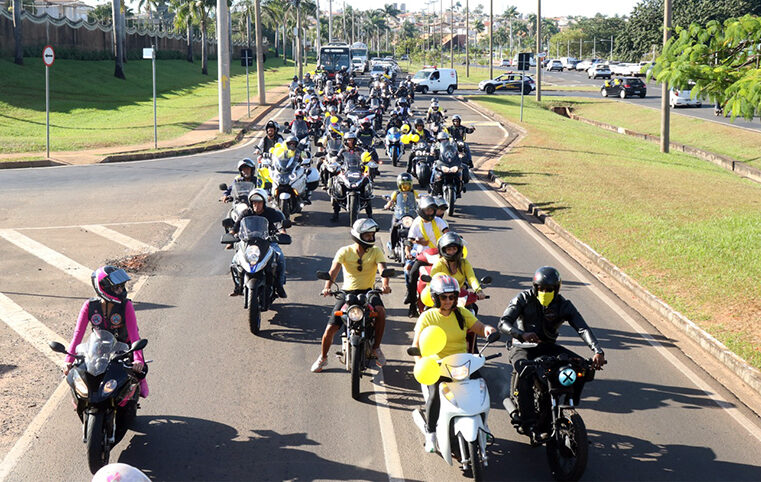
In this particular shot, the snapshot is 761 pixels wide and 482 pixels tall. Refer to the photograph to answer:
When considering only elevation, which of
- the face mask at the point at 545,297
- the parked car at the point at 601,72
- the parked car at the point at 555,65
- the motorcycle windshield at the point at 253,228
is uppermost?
the parked car at the point at 555,65

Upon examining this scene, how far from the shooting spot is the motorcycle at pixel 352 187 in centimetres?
1733

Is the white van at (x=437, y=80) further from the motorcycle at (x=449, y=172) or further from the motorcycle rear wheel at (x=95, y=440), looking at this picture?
the motorcycle rear wheel at (x=95, y=440)

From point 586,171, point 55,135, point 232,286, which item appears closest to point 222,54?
point 55,135

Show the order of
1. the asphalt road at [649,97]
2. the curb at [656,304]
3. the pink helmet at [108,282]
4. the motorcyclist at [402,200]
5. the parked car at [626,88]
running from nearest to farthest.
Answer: the pink helmet at [108,282]
the curb at [656,304]
the motorcyclist at [402,200]
the asphalt road at [649,97]
the parked car at [626,88]

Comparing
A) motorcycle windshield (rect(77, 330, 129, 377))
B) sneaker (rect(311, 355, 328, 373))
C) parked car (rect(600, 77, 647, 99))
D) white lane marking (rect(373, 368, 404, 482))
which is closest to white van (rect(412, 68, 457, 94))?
parked car (rect(600, 77, 647, 99))

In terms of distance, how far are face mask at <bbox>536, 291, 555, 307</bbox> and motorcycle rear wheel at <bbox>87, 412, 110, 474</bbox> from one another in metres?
3.80

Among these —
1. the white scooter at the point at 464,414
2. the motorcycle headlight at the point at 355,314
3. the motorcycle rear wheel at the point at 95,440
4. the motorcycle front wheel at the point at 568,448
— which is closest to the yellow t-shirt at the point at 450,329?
the white scooter at the point at 464,414

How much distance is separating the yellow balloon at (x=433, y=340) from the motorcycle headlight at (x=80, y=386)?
270 centimetres

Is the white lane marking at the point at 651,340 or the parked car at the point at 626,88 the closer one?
the white lane marking at the point at 651,340

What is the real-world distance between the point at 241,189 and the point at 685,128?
113 ft

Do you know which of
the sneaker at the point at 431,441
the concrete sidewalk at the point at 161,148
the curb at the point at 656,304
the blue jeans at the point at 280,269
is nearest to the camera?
the sneaker at the point at 431,441

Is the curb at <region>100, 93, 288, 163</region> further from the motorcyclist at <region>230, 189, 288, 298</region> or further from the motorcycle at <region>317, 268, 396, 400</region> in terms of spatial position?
the motorcycle at <region>317, 268, 396, 400</region>

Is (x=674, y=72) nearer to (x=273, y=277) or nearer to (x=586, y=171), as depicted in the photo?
(x=273, y=277)

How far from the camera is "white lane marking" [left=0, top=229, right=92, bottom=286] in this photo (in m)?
13.9
